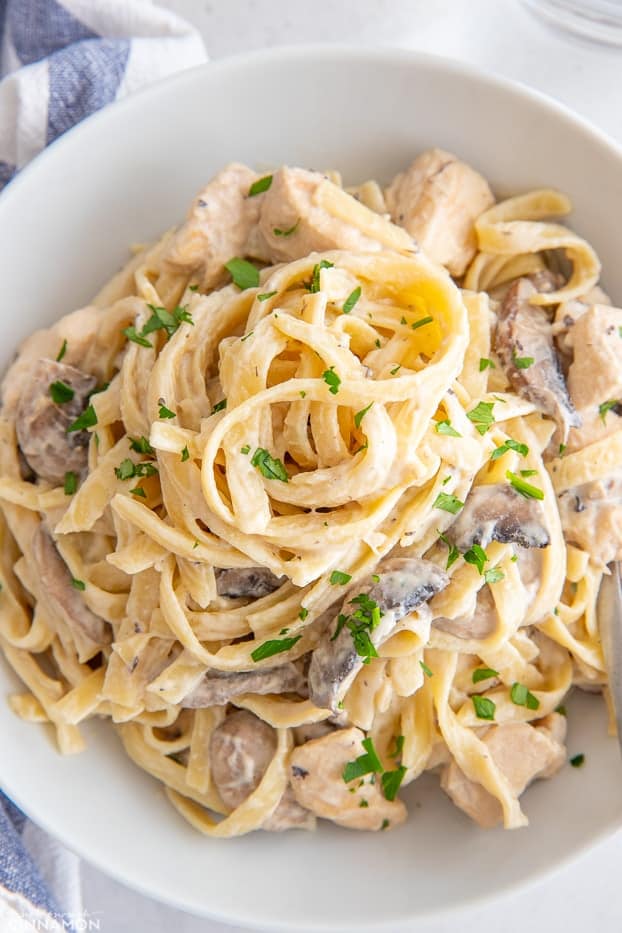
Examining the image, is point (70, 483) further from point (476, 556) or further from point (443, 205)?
point (443, 205)

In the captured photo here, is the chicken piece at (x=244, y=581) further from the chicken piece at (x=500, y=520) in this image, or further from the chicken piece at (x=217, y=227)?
the chicken piece at (x=217, y=227)

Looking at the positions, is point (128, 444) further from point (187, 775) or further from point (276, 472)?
point (187, 775)

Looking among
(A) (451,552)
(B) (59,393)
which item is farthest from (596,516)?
(B) (59,393)

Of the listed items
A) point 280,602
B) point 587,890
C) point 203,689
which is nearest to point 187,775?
point 203,689

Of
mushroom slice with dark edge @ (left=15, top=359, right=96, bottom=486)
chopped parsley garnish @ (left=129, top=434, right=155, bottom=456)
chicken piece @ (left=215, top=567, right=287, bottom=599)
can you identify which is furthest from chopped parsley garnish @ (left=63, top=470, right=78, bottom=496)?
chicken piece @ (left=215, top=567, right=287, bottom=599)

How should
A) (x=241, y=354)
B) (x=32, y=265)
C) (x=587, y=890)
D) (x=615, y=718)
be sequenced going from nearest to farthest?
(x=241, y=354) < (x=615, y=718) < (x=32, y=265) < (x=587, y=890)

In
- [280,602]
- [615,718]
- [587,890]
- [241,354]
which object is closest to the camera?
[241,354]

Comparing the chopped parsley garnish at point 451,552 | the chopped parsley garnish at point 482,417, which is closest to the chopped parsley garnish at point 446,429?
the chopped parsley garnish at point 482,417
